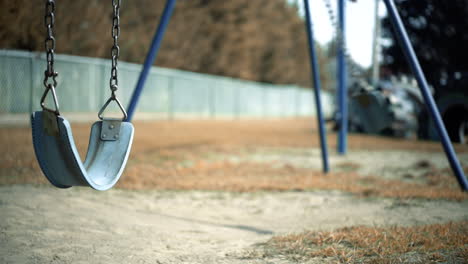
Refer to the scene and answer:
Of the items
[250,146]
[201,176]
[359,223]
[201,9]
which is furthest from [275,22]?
[359,223]

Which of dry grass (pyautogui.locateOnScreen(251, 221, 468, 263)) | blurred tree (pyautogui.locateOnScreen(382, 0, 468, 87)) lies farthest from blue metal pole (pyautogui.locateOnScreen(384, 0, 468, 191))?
blurred tree (pyautogui.locateOnScreen(382, 0, 468, 87))

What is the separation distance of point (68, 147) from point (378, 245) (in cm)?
189

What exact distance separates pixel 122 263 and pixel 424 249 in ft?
5.63

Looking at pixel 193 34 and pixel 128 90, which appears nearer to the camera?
pixel 128 90

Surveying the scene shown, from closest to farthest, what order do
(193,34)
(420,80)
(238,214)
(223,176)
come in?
(238,214) → (420,80) → (223,176) → (193,34)

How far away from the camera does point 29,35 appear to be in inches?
342

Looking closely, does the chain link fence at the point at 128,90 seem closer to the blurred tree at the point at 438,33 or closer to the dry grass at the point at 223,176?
the dry grass at the point at 223,176

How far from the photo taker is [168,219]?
366 cm

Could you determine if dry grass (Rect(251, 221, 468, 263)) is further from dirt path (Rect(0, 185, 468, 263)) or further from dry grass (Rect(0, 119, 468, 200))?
dry grass (Rect(0, 119, 468, 200))

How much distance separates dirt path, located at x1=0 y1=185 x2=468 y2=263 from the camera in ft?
8.74

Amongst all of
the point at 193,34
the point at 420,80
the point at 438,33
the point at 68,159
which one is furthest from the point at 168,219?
the point at 193,34

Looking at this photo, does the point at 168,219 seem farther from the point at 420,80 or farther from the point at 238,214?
the point at 420,80

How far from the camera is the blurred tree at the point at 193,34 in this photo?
923cm

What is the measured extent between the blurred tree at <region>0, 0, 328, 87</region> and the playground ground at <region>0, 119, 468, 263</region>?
2694 mm
